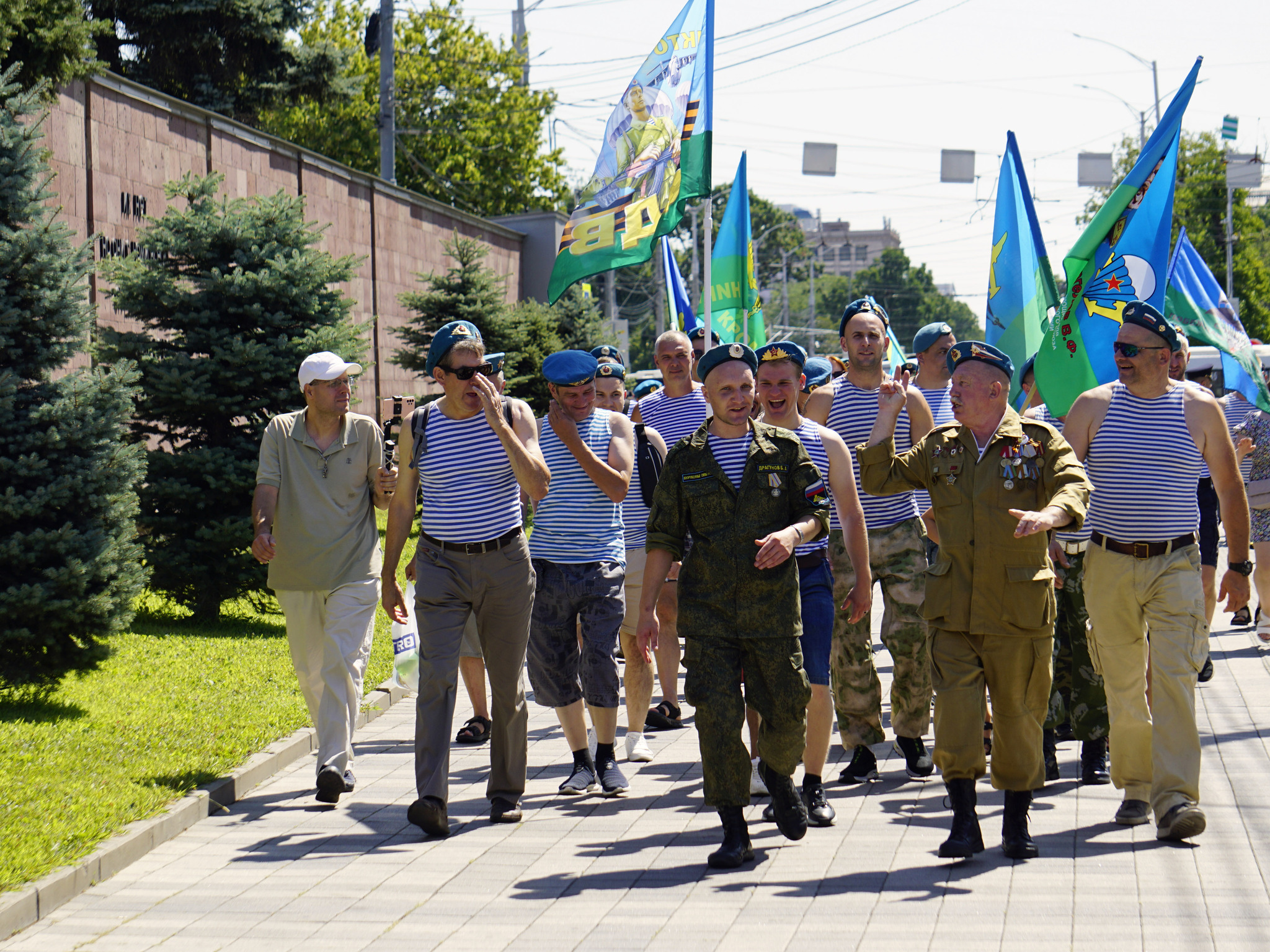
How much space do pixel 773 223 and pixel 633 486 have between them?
10473 cm

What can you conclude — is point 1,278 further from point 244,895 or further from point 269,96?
point 269,96

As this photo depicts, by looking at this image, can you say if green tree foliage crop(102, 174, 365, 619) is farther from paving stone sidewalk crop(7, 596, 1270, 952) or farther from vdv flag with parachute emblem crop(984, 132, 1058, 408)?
vdv flag with parachute emblem crop(984, 132, 1058, 408)

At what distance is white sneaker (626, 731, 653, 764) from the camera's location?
752 cm

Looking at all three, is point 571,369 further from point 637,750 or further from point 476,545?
point 637,750

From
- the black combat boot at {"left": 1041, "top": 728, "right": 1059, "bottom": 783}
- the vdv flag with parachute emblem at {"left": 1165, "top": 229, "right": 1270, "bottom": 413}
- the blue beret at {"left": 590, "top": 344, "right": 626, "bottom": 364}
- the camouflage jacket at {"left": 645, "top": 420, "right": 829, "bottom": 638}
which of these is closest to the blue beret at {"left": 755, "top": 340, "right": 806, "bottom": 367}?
the camouflage jacket at {"left": 645, "top": 420, "right": 829, "bottom": 638}

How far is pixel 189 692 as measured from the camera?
8984 mm

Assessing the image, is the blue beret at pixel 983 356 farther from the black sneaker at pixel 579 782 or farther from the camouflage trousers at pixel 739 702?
the black sneaker at pixel 579 782

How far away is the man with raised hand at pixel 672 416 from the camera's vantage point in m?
8.43

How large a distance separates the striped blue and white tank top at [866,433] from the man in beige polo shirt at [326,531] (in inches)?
90.9

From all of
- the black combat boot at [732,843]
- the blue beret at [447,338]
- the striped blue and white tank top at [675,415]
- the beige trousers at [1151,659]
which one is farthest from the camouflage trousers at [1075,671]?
the blue beret at [447,338]

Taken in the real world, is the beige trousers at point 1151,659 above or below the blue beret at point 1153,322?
below

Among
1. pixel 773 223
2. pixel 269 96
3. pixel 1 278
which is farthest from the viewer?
pixel 773 223

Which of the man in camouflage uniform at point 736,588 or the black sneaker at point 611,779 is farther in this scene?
the black sneaker at point 611,779

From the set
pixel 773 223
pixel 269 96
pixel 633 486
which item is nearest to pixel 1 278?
pixel 633 486
